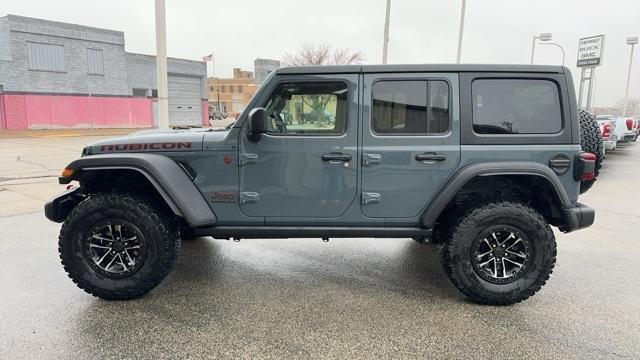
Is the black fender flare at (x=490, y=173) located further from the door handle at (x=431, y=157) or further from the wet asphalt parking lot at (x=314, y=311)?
the wet asphalt parking lot at (x=314, y=311)

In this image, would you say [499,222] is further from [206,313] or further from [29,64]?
[29,64]

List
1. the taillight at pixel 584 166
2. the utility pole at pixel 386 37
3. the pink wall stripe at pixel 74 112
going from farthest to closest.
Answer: the pink wall stripe at pixel 74 112, the utility pole at pixel 386 37, the taillight at pixel 584 166

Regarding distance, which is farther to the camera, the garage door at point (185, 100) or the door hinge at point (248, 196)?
the garage door at point (185, 100)

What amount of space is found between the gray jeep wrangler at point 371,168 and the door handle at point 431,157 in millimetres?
11

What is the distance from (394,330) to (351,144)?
1.46 m

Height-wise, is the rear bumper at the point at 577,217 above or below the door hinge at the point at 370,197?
below

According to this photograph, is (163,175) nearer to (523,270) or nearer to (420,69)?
(420,69)

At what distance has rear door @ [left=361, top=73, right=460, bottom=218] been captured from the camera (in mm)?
3621

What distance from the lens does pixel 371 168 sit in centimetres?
365

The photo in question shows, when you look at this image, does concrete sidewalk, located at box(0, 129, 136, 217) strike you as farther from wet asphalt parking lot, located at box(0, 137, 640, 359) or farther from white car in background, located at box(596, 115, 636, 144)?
white car in background, located at box(596, 115, 636, 144)

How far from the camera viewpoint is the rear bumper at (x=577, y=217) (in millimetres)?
3645

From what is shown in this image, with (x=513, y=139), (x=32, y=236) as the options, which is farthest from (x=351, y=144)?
(x=32, y=236)

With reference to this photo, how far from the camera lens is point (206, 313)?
347cm

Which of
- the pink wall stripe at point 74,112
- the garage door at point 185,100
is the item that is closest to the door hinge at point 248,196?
the pink wall stripe at point 74,112
